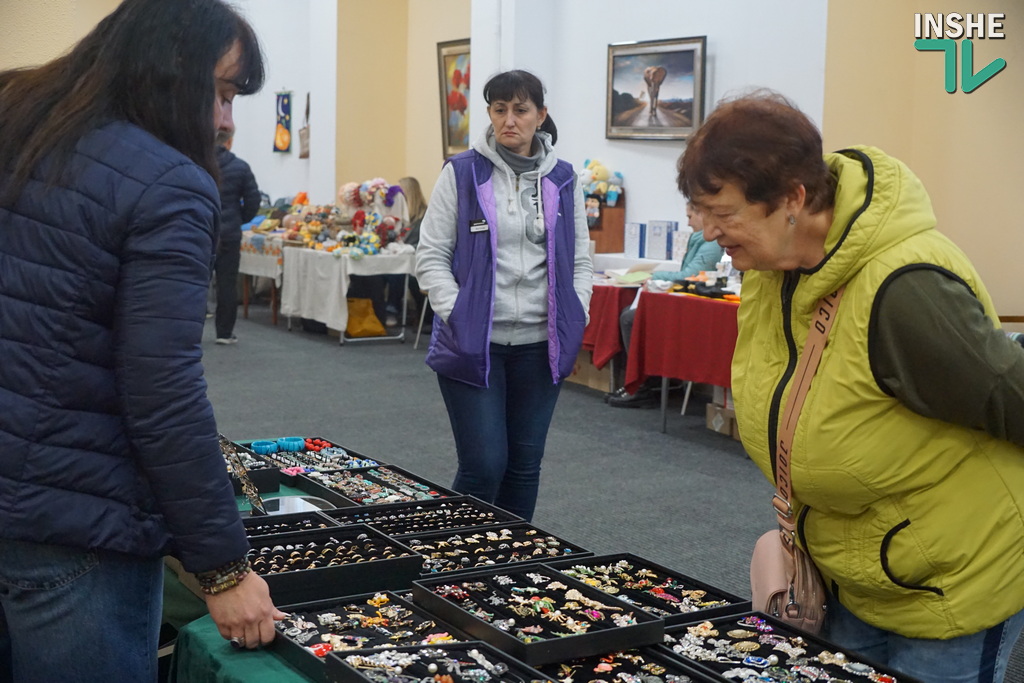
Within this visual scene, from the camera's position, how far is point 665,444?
19.3ft

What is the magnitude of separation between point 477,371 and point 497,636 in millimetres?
1367

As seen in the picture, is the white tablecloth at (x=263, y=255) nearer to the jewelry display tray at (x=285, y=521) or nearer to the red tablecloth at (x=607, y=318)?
the red tablecloth at (x=607, y=318)

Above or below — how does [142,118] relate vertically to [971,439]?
above

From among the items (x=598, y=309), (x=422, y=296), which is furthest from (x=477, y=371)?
(x=422, y=296)

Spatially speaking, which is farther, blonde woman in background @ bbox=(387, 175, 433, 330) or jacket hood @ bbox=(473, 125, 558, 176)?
blonde woman in background @ bbox=(387, 175, 433, 330)

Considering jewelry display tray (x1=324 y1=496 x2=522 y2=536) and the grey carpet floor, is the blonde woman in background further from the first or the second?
jewelry display tray (x1=324 y1=496 x2=522 y2=536)

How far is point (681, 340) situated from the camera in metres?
5.85

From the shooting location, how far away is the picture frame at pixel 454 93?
10516 millimetres

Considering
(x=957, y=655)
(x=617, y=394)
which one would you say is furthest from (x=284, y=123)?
(x=957, y=655)

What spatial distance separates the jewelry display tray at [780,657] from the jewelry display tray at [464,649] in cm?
24

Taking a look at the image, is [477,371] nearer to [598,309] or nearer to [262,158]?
[598,309]

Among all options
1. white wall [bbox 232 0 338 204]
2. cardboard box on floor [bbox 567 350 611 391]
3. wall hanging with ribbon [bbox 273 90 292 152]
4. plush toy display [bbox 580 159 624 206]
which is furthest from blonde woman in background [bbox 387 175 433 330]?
wall hanging with ribbon [bbox 273 90 292 152]

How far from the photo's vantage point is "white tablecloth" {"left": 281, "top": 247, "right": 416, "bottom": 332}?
8945 millimetres

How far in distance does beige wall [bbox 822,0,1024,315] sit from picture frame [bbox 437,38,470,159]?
14.3 feet
